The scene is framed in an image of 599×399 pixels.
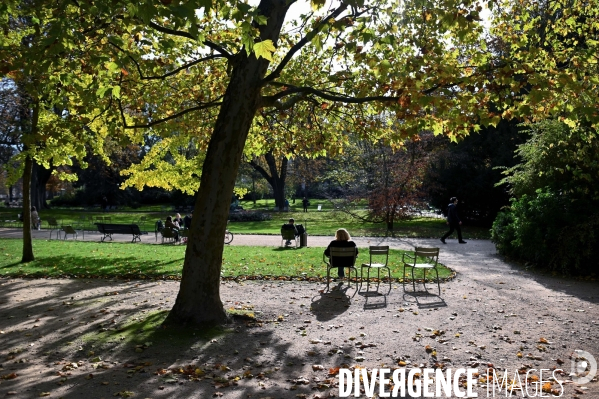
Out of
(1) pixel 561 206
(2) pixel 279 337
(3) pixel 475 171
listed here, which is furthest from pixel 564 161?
(3) pixel 475 171

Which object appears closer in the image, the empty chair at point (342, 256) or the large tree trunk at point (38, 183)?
the empty chair at point (342, 256)

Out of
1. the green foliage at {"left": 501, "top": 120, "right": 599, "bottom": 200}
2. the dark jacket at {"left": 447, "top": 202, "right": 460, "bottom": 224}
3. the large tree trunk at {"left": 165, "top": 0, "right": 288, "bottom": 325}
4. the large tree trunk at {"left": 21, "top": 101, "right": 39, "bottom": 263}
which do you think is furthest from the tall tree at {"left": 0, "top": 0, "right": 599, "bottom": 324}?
the dark jacket at {"left": 447, "top": 202, "right": 460, "bottom": 224}

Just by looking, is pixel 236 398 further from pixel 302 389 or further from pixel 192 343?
pixel 192 343

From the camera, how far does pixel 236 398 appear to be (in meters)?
5.17

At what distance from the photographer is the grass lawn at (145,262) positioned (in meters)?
13.3

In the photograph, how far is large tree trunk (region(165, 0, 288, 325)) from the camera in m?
7.65

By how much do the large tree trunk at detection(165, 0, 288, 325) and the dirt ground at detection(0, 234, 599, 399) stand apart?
537mm

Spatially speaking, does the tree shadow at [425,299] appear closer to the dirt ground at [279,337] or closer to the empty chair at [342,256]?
the dirt ground at [279,337]

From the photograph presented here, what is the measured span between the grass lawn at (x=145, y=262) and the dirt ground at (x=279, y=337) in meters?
1.68

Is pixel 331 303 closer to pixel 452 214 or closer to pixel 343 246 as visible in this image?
pixel 343 246

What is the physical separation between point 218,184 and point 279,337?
8.04 ft

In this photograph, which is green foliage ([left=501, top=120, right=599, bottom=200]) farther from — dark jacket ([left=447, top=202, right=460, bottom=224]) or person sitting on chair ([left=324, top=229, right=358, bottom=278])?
person sitting on chair ([left=324, top=229, right=358, bottom=278])

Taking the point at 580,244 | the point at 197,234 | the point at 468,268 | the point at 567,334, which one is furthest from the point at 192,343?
the point at 580,244

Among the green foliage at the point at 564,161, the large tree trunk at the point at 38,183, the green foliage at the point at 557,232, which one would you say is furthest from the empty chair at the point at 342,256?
the large tree trunk at the point at 38,183
